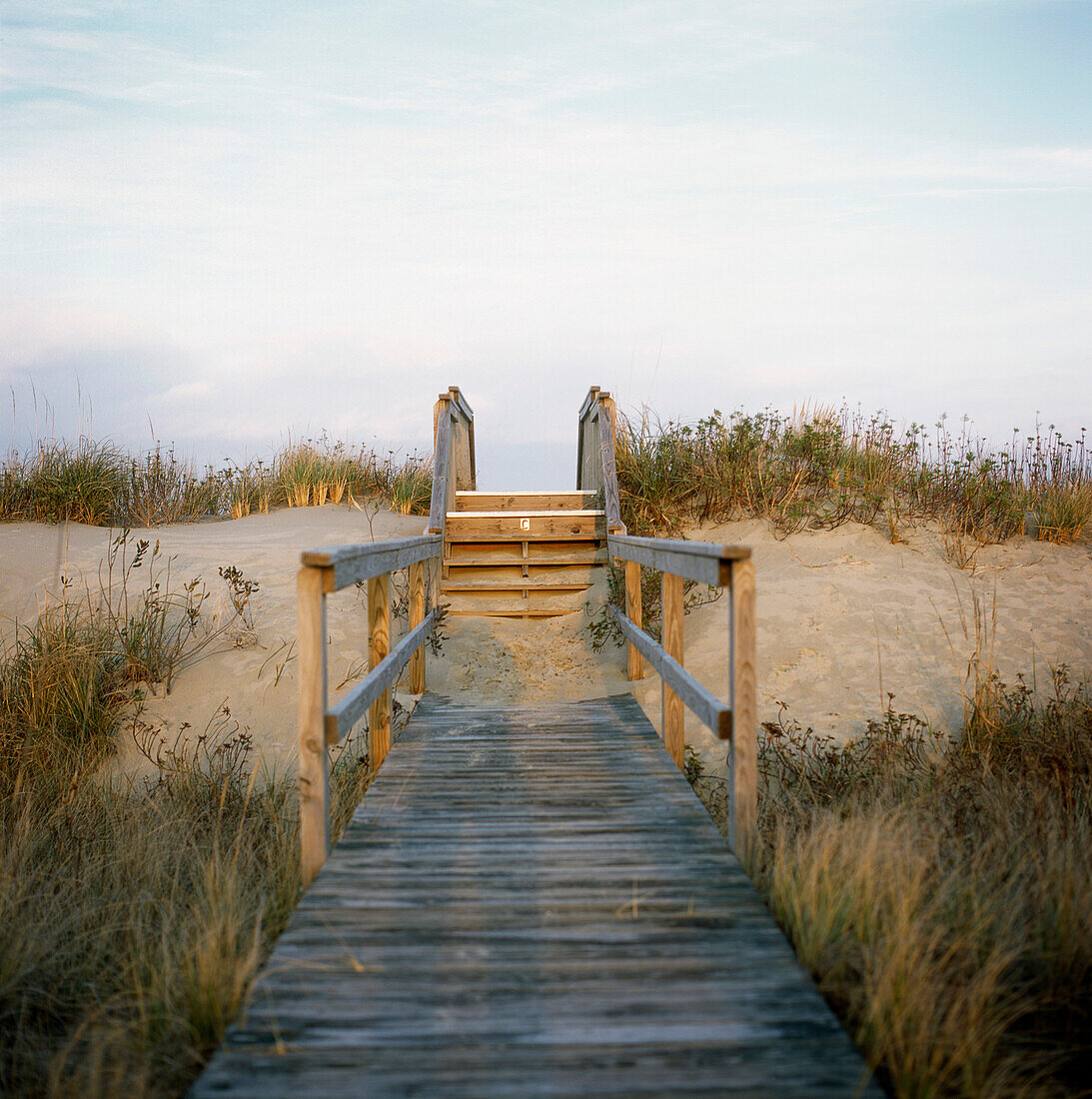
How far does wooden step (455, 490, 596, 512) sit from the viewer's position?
8.83 meters

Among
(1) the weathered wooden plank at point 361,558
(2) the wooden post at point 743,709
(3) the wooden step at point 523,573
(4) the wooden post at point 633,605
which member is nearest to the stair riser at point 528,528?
(3) the wooden step at point 523,573

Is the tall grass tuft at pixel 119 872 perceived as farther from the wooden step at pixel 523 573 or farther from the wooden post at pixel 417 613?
the wooden step at pixel 523 573

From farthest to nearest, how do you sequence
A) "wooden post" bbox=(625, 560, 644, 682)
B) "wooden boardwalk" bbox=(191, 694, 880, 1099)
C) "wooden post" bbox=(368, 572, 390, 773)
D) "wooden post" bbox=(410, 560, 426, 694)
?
"wooden post" bbox=(625, 560, 644, 682)
"wooden post" bbox=(410, 560, 426, 694)
"wooden post" bbox=(368, 572, 390, 773)
"wooden boardwalk" bbox=(191, 694, 880, 1099)

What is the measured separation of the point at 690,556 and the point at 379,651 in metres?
1.77

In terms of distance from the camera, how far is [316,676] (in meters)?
2.93

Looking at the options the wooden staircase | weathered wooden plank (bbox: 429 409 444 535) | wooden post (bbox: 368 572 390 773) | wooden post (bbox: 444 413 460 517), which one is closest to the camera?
wooden post (bbox: 368 572 390 773)

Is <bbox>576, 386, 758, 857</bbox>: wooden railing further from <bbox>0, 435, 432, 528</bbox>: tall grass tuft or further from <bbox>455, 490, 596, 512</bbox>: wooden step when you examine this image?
<bbox>0, 435, 432, 528</bbox>: tall grass tuft

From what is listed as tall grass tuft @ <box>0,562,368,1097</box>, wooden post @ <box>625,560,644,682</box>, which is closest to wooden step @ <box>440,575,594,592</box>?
wooden post @ <box>625,560,644,682</box>

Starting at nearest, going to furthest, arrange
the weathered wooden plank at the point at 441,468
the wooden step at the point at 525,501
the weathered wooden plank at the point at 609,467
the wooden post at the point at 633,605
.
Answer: the wooden post at the point at 633,605, the weathered wooden plank at the point at 609,467, the weathered wooden plank at the point at 441,468, the wooden step at the point at 525,501

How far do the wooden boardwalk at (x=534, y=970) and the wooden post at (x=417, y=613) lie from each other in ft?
7.82

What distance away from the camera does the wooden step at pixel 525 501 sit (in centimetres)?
883

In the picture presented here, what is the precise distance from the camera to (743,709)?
3037 mm

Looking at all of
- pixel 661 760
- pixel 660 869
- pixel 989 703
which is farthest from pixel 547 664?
Answer: pixel 660 869

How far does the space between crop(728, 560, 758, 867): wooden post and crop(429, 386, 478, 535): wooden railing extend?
190 inches
